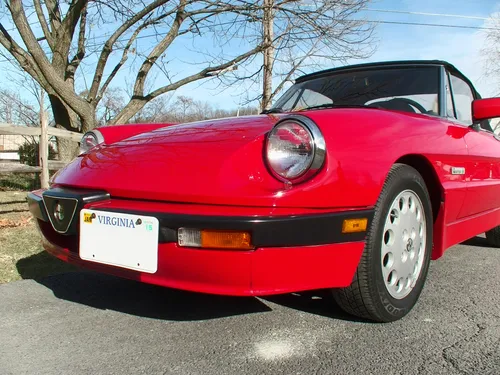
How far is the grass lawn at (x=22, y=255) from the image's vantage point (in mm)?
3289

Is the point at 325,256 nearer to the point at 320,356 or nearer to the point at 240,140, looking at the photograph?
the point at 320,356

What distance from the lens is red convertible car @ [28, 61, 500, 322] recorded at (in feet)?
5.87

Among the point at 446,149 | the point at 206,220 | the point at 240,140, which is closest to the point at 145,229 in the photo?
the point at 206,220

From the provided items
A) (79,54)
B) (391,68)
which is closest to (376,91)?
(391,68)

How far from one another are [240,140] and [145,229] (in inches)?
22.4

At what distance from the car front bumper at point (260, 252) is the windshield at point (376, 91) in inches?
47.0

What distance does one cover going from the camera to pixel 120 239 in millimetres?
1945

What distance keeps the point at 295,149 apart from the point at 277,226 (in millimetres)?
341

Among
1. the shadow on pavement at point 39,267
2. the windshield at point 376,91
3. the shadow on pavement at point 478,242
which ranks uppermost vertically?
the windshield at point 376,91

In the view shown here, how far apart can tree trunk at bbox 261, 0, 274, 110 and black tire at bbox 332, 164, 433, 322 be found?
24.1 ft

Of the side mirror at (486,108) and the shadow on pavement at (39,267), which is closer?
the side mirror at (486,108)

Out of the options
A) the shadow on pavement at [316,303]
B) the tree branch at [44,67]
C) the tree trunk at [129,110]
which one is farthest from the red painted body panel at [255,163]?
the tree trunk at [129,110]

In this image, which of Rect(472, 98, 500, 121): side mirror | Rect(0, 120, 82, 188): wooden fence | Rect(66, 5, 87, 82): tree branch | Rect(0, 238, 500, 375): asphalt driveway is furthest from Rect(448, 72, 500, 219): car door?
Rect(66, 5, 87, 82): tree branch

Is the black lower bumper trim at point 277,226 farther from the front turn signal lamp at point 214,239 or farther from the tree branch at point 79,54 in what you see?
the tree branch at point 79,54
